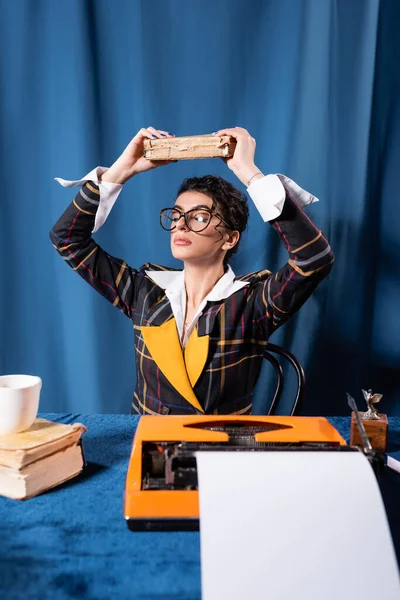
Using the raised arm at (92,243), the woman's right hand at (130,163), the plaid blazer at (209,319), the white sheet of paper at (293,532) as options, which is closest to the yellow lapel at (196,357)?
the plaid blazer at (209,319)

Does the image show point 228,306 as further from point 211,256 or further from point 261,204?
point 261,204

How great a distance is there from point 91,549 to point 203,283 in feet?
3.23

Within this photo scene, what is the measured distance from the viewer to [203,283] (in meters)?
1.74

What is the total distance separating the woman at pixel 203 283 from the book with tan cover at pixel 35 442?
0.52m

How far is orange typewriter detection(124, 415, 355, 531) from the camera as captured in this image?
86 cm

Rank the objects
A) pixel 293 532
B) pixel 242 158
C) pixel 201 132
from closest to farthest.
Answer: pixel 293 532
pixel 242 158
pixel 201 132

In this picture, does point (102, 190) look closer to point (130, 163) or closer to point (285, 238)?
point (130, 163)

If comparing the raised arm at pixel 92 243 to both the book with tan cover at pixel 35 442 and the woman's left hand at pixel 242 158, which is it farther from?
the book with tan cover at pixel 35 442

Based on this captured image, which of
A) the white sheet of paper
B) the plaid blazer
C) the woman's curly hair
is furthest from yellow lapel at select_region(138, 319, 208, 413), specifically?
the white sheet of paper

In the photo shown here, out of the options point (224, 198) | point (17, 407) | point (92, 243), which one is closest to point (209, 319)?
point (224, 198)

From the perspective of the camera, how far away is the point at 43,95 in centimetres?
210

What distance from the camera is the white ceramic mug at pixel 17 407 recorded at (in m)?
1.07

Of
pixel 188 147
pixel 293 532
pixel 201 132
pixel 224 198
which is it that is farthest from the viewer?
pixel 201 132

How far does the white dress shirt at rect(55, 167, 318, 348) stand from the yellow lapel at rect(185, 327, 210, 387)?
0.05 meters
